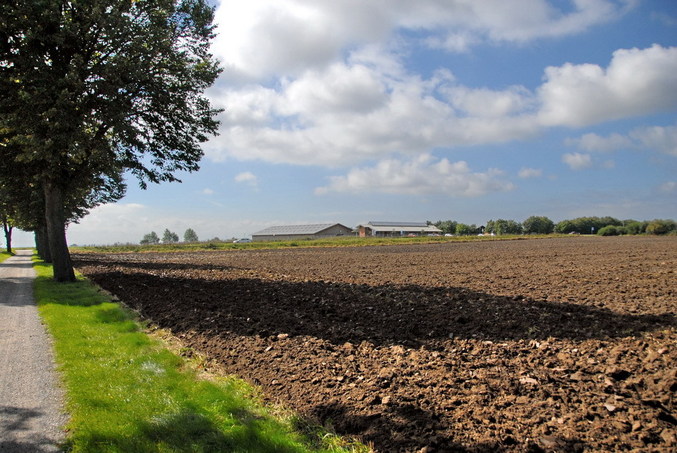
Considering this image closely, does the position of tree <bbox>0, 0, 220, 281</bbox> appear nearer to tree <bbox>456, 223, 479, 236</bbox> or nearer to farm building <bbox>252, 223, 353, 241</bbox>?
farm building <bbox>252, 223, 353, 241</bbox>

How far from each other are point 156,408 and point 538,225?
180 m

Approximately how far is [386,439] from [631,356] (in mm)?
4205

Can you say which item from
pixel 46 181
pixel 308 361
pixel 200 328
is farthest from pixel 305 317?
pixel 46 181

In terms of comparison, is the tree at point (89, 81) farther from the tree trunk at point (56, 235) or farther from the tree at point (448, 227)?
the tree at point (448, 227)

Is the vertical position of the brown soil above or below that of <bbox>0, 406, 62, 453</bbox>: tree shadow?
above

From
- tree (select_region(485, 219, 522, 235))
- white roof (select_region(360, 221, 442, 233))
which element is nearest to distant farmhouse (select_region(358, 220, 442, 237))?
white roof (select_region(360, 221, 442, 233))

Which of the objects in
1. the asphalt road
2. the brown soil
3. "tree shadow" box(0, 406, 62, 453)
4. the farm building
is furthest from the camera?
the farm building

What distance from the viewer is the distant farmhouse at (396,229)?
153 meters

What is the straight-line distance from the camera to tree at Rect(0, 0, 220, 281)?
17.0 m

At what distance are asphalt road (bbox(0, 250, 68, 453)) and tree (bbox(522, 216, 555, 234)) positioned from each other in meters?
173

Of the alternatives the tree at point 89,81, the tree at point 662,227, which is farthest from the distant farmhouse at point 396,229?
the tree at point 89,81

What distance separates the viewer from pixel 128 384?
6867mm

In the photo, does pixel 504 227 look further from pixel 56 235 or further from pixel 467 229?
pixel 56 235

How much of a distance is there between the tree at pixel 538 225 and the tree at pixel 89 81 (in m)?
164
